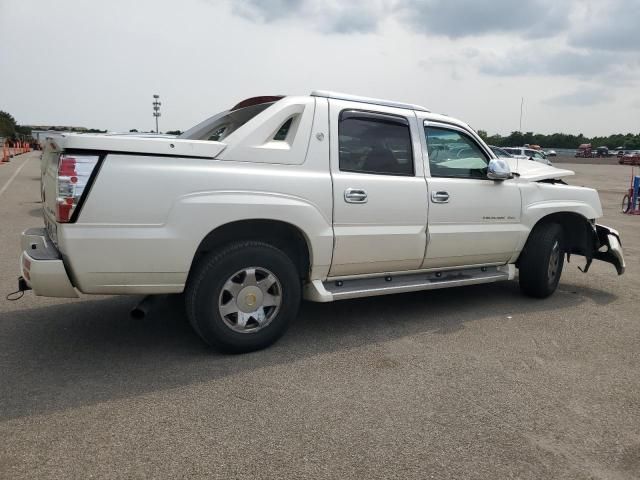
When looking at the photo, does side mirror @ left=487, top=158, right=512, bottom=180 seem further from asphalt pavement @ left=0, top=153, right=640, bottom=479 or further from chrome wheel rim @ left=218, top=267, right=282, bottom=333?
chrome wheel rim @ left=218, top=267, right=282, bottom=333

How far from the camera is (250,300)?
12.5 ft

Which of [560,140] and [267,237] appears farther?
[560,140]

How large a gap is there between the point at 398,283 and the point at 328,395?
1540 mm

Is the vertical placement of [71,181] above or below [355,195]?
above

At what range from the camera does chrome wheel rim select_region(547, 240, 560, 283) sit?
5.60m

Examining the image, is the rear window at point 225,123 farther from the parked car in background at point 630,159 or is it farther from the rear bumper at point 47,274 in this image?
the parked car in background at point 630,159

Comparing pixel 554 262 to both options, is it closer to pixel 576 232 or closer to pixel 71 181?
pixel 576 232

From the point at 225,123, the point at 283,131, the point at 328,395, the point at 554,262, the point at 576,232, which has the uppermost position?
the point at 225,123

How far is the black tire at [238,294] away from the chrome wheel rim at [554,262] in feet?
10.0

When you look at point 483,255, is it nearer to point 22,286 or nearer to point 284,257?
point 284,257

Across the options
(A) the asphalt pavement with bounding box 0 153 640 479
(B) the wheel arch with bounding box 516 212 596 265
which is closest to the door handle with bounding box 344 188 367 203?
(A) the asphalt pavement with bounding box 0 153 640 479

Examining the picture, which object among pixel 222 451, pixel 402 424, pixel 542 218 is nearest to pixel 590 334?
pixel 542 218

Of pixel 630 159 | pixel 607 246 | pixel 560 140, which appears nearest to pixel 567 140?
pixel 560 140

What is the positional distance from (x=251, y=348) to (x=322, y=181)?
1346 millimetres
